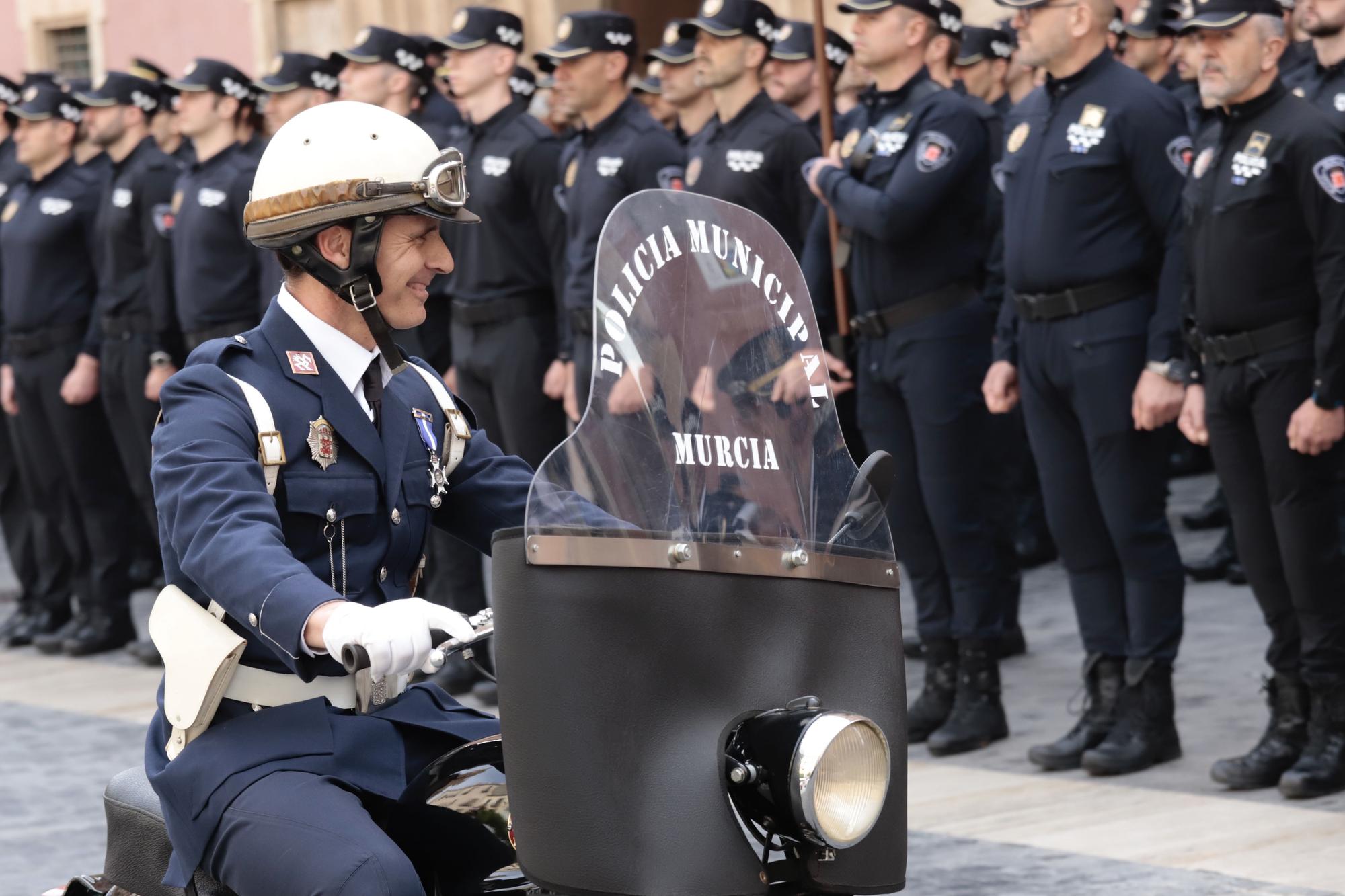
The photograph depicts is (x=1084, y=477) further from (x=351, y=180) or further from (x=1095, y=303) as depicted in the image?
(x=351, y=180)

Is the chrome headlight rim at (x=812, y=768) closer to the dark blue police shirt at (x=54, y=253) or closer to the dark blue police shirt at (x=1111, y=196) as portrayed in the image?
the dark blue police shirt at (x=1111, y=196)

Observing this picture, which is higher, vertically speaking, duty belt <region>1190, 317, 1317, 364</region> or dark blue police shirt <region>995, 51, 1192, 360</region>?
dark blue police shirt <region>995, 51, 1192, 360</region>

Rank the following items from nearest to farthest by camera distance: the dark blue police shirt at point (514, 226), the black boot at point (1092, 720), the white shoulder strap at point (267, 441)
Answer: the white shoulder strap at point (267, 441)
the black boot at point (1092, 720)
the dark blue police shirt at point (514, 226)

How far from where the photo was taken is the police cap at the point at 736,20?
7566 mm

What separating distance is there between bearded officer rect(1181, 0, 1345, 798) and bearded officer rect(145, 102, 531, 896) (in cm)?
287

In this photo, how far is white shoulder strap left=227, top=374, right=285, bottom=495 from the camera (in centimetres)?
300

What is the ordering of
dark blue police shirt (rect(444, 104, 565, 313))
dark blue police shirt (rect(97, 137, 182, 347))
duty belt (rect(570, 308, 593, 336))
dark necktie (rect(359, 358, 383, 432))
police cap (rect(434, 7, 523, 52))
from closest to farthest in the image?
dark necktie (rect(359, 358, 383, 432))
duty belt (rect(570, 308, 593, 336))
dark blue police shirt (rect(444, 104, 565, 313))
police cap (rect(434, 7, 523, 52))
dark blue police shirt (rect(97, 137, 182, 347))

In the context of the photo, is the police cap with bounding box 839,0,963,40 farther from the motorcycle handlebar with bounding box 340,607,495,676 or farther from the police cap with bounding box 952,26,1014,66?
the motorcycle handlebar with bounding box 340,607,495,676

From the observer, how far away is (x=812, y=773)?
229 centimetres

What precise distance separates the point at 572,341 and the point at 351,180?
15.2ft

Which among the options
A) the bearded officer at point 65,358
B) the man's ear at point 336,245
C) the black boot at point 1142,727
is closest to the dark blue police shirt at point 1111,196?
the black boot at point 1142,727

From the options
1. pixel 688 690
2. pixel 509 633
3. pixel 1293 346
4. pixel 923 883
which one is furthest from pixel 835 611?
pixel 1293 346

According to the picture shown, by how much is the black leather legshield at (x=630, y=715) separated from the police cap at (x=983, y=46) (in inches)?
288

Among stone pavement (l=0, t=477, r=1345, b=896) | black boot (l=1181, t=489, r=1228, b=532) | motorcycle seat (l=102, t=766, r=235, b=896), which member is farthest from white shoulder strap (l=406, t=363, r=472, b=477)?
black boot (l=1181, t=489, r=1228, b=532)
